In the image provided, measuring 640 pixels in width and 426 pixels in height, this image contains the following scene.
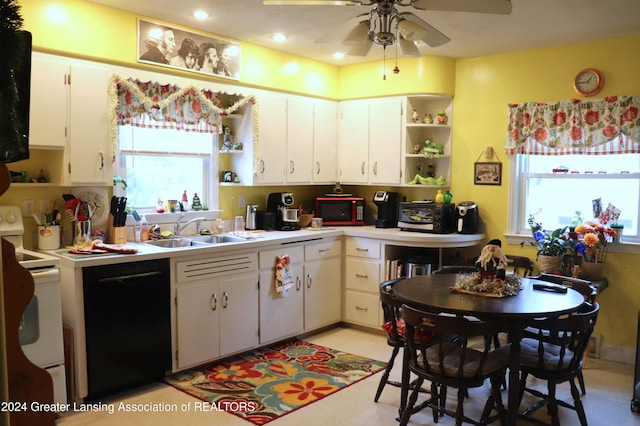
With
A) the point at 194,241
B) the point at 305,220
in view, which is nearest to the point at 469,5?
the point at 194,241

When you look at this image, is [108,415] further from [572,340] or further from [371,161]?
[371,161]

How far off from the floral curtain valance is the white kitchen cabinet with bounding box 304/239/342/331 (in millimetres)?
1863

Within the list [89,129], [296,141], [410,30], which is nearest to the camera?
[410,30]

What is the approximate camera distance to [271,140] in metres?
4.85

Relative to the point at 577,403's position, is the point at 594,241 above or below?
above

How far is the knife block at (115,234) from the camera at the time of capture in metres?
3.80

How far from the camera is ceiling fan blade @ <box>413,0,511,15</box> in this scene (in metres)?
2.53

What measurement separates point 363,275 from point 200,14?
2627 millimetres

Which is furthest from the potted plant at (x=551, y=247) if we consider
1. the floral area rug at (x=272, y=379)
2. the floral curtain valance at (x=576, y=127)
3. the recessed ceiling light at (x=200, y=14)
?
the recessed ceiling light at (x=200, y=14)

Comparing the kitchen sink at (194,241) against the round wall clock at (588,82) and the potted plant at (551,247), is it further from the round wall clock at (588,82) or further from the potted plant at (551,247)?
the round wall clock at (588,82)

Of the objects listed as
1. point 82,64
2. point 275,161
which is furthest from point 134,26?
point 275,161

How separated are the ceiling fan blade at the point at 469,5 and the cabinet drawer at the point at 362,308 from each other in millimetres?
2842

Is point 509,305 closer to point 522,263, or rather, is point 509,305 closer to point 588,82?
point 522,263

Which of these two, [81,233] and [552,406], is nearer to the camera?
[552,406]
